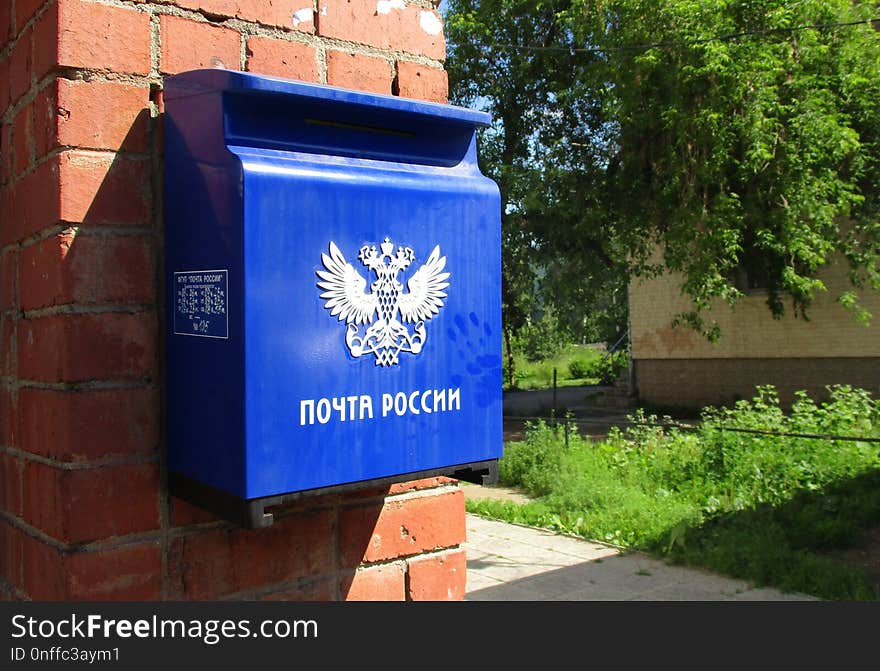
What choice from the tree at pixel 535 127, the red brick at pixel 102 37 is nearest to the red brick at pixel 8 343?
the red brick at pixel 102 37

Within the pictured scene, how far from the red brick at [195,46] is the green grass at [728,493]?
605 cm

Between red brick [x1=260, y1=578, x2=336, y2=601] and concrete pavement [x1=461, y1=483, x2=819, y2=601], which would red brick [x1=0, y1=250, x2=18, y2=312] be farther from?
concrete pavement [x1=461, y1=483, x2=819, y2=601]

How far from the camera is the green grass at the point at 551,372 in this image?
31.6 metres

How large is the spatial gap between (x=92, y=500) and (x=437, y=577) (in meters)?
0.83

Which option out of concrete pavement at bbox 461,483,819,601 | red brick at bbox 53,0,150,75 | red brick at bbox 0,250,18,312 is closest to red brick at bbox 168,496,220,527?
red brick at bbox 0,250,18,312

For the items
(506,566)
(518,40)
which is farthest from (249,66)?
(518,40)

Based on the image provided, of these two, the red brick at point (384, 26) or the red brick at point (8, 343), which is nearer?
the red brick at point (8, 343)

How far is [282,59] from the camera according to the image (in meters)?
1.84

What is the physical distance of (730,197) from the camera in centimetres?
1404

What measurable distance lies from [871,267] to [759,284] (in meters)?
3.42

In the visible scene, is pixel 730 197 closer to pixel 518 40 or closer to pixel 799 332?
pixel 799 332

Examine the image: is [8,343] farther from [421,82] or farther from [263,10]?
[421,82]

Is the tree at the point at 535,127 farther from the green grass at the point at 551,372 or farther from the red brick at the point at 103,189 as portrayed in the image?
the red brick at the point at 103,189

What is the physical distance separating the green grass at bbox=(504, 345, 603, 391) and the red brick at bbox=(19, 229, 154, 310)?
87.3ft
